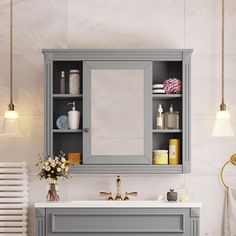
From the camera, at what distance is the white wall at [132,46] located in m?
4.02

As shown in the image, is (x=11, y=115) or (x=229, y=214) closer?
(x=11, y=115)

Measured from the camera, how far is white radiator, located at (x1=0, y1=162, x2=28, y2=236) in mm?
3963

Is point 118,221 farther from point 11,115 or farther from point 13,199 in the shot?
point 11,115

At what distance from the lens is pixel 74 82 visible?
3830mm

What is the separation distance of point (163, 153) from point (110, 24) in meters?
1.06

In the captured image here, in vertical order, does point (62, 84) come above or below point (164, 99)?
above

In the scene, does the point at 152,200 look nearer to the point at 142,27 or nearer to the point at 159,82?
the point at 159,82

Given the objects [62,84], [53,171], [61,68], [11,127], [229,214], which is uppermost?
[61,68]

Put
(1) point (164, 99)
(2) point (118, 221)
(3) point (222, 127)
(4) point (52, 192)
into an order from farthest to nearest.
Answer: (1) point (164, 99), (3) point (222, 127), (4) point (52, 192), (2) point (118, 221)

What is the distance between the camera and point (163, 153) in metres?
3.79

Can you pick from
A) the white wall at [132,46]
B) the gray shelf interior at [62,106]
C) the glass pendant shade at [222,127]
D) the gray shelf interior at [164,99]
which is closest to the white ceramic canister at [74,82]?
the gray shelf interior at [62,106]

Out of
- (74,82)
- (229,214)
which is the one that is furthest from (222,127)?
(74,82)

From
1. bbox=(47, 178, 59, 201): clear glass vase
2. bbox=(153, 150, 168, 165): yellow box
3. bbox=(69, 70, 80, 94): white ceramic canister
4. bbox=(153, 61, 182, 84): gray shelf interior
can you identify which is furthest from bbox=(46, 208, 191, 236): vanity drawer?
bbox=(153, 61, 182, 84): gray shelf interior

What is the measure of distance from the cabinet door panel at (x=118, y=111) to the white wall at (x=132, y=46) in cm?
31
